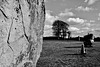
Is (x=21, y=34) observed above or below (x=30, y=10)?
below

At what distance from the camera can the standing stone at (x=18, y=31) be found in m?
1.88

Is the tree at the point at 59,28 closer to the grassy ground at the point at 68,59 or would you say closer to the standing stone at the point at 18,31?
the grassy ground at the point at 68,59

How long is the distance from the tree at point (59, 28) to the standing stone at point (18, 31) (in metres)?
39.1

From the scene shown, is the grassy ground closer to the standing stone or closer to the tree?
the standing stone

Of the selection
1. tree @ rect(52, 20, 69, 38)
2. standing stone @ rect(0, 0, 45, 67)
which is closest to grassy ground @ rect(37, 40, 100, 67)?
standing stone @ rect(0, 0, 45, 67)

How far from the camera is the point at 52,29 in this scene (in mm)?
42688

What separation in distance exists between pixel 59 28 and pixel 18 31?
40.3 metres

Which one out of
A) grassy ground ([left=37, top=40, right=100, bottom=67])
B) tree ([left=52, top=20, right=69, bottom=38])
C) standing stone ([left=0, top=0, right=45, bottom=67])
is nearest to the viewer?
standing stone ([left=0, top=0, right=45, bottom=67])

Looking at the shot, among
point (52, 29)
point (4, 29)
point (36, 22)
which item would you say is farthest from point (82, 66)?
point (52, 29)

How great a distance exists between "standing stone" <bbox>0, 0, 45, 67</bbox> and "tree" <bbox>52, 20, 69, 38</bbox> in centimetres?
3908

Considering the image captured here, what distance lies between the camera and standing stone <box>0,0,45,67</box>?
6.18ft

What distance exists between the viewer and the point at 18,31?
7.06 feet

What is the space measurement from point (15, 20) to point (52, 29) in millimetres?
40655

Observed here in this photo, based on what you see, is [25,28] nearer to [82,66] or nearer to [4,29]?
[4,29]
